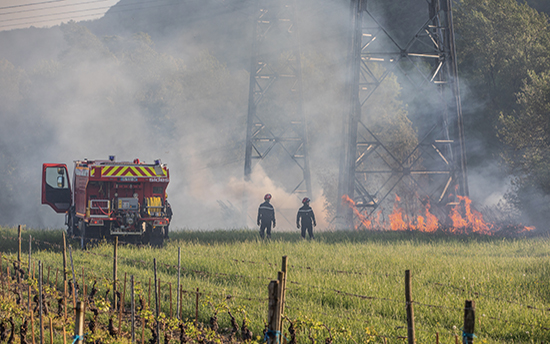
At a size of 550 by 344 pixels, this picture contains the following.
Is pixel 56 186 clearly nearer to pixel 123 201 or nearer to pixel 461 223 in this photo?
pixel 123 201

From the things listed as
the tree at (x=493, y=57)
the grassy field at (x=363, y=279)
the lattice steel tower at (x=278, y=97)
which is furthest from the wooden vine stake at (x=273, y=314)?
the tree at (x=493, y=57)

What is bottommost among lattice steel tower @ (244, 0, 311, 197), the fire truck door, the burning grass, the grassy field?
the grassy field

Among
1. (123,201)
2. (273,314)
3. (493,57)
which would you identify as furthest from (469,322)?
(493,57)

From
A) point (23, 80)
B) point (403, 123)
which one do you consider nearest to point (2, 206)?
point (23, 80)

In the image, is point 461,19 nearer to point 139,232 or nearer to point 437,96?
point 437,96

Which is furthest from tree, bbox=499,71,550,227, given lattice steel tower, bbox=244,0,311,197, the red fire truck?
the red fire truck

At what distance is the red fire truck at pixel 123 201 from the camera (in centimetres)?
1627

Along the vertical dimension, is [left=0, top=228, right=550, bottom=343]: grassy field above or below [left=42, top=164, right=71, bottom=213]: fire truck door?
below

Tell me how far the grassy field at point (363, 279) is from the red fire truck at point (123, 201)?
698 millimetres

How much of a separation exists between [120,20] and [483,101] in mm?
159009

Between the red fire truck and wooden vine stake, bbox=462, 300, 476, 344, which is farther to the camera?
the red fire truck

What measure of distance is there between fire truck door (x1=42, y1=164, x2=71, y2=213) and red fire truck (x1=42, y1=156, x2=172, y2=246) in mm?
985

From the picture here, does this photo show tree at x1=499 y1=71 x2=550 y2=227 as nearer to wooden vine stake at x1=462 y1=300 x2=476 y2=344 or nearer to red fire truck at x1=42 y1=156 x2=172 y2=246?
red fire truck at x1=42 y1=156 x2=172 y2=246

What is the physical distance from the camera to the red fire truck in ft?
53.4
